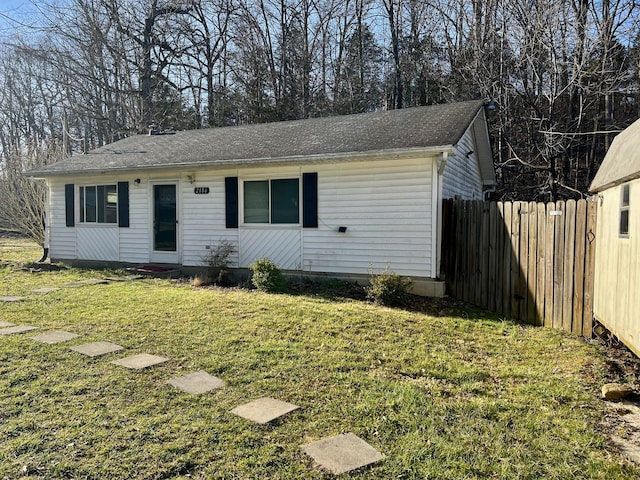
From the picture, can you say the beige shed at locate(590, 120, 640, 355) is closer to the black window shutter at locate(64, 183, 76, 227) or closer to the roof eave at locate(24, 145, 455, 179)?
the roof eave at locate(24, 145, 455, 179)

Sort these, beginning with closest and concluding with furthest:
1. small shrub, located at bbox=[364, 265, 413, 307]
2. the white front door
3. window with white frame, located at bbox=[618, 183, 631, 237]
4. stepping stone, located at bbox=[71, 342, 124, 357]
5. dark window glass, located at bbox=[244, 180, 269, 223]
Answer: window with white frame, located at bbox=[618, 183, 631, 237], stepping stone, located at bbox=[71, 342, 124, 357], small shrub, located at bbox=[364, 265, 413, 307], dark window glass, located at bbox=[244, 180, 269, 223], the white front door

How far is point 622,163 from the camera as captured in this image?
13.4ft

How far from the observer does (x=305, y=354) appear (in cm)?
462

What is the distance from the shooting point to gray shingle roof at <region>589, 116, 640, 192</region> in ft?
12.2

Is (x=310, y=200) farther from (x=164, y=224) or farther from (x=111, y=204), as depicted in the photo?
(x=111, y=204)

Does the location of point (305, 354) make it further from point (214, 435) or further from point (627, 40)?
point (627, 40)

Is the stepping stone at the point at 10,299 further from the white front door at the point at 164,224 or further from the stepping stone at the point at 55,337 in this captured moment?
the white front door at the point at 164,224

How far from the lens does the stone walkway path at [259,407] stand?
2605mm

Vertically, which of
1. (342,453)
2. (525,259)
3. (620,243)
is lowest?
(342,453)

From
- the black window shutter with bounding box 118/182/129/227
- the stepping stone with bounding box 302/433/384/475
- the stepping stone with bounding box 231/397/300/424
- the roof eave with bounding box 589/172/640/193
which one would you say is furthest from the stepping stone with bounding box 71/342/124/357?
the black window shutter with bounding box 118/182/129/227

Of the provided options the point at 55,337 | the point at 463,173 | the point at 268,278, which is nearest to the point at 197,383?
the point at 55,337

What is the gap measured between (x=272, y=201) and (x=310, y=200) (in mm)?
→ 927

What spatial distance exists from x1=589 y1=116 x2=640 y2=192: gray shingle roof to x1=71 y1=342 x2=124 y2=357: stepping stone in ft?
16.6

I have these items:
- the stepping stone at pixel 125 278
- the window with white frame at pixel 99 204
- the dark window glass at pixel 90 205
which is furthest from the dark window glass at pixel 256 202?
the dark window glass at pixel 90 205
